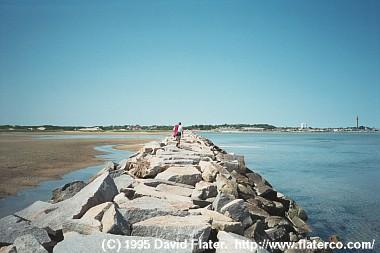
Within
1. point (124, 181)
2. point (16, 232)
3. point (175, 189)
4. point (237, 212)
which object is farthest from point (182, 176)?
point (16, 232)

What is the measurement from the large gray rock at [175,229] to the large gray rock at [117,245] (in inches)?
5.2

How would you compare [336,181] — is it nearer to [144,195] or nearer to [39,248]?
[144,195]

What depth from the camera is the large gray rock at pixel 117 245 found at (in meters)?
2.66

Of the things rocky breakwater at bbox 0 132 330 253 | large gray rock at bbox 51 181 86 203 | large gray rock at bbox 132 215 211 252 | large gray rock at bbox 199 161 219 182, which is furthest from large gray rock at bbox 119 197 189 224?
large gray rock at bbox 51 181 86 203

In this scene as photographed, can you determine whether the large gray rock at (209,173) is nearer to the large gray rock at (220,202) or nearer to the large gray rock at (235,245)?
the large gray rock at (220,202)

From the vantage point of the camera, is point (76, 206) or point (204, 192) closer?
point (76, 206)

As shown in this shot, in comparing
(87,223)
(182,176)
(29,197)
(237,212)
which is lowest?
(29,197)

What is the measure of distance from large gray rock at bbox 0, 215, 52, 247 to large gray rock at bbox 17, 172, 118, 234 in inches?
7.0

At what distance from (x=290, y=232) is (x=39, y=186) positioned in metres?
7.32

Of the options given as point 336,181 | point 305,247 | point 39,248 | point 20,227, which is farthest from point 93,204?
point 336,181

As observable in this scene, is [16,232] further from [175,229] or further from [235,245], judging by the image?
[235,245]

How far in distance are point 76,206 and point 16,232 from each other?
65 cm

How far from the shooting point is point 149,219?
3273 millimetres

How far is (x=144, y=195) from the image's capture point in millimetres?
4340
